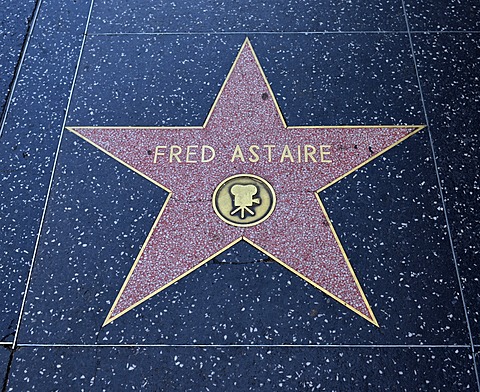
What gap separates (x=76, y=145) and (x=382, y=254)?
3.59 feet

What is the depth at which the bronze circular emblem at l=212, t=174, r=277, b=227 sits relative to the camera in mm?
1730

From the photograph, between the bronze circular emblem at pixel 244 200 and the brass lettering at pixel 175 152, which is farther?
the brass lettering at pixel 175 152

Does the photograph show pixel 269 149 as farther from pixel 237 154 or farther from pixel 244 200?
pixel 244 200

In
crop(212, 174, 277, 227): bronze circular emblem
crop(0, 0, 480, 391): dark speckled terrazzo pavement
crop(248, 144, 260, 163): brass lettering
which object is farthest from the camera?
crop(248, 144, 260, 163): brass lettering

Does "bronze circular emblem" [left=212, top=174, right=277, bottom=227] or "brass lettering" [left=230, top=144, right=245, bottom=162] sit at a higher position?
"brass lettering" [left=230, top=144, right=245, bottom=162]

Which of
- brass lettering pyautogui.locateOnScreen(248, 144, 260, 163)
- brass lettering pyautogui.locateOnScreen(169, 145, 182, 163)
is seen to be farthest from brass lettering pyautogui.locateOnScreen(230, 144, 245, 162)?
brass lettering pyautogui.locateOnScreen(169, 145, 182, 163)

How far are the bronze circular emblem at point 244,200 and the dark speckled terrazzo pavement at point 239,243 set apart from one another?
11 cm

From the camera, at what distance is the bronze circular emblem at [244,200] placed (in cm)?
173

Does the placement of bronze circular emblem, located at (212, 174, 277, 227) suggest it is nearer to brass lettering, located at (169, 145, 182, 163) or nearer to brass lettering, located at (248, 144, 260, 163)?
brass lettering, located at (248, 144, 260, 163)

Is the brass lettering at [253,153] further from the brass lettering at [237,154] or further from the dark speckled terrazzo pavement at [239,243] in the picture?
the dark speckled terrazzo pavement at [239,243]

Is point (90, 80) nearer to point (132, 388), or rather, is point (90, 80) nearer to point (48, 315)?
point (48, 315)

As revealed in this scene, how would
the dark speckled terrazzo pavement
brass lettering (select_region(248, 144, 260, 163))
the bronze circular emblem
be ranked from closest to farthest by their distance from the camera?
the dark speckled terrazzo pavement
the bronze circular emblem
brass lettering (select_region(248, 144, 260, 163))

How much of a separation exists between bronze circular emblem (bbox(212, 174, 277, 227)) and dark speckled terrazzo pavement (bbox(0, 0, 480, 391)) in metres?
0.11

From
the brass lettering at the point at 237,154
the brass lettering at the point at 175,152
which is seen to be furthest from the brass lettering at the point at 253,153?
the brass lettering at the point at 175,152
